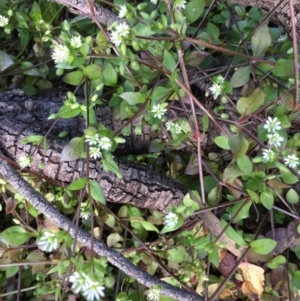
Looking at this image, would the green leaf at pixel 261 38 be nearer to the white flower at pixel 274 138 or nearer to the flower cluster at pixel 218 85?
the flower cluster at pixel 218 85

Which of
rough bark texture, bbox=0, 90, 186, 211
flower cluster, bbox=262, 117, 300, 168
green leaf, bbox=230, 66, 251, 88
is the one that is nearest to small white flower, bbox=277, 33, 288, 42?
green leaf, bbox=230, 66, 251, 88

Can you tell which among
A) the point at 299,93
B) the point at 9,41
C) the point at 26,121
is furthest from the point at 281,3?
the point at 9,41

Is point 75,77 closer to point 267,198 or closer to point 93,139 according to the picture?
point 93,139

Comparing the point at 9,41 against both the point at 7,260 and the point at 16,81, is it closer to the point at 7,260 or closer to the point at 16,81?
the point at 16,81

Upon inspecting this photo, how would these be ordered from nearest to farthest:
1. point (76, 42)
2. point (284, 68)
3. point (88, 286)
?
1. point (88, 286)
2. point (76, 42)
3. point (284, 68)

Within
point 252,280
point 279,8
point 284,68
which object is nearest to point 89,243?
point 252,280

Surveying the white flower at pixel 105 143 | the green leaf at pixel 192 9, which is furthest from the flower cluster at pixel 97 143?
the green leaf at pixel 192 9
